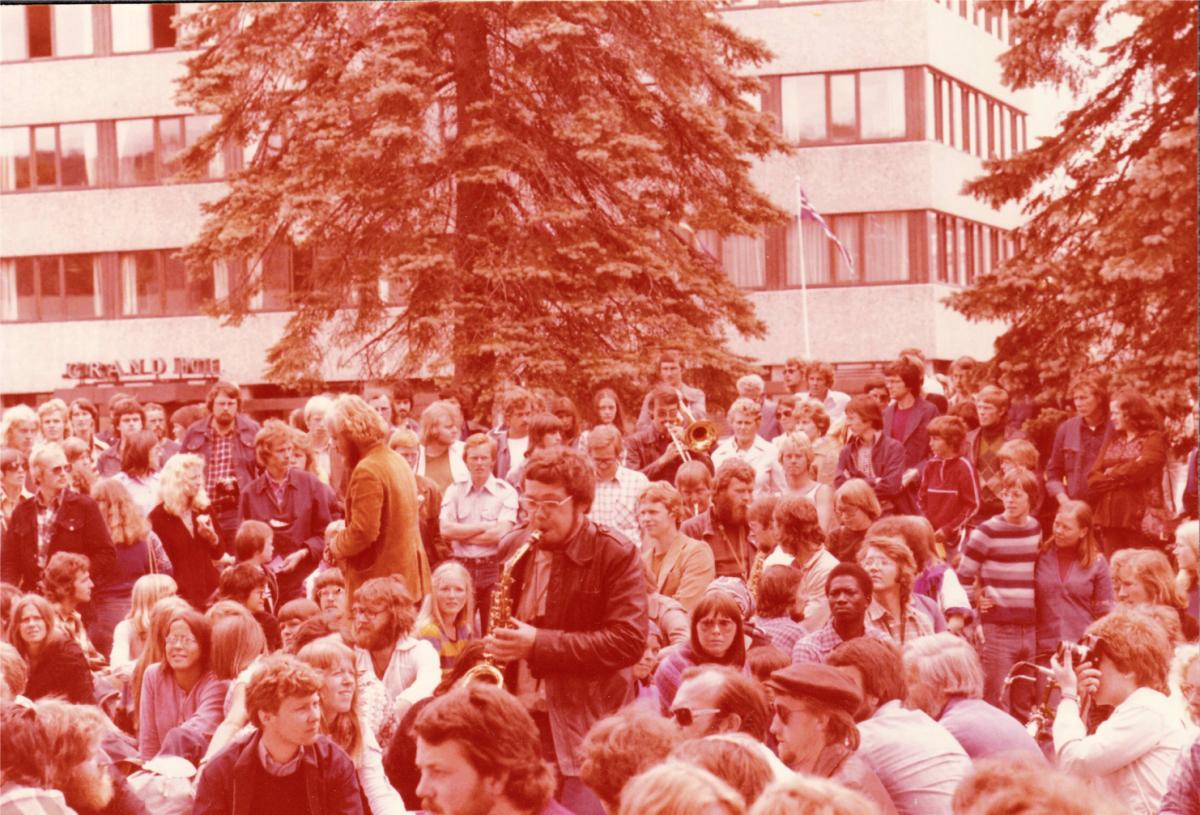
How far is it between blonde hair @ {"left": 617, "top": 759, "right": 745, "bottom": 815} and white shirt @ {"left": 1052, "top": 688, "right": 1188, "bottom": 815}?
307 cm

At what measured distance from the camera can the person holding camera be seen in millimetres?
6973

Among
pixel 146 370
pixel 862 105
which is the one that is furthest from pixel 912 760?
pixel 146 370

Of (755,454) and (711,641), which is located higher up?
(755,454)

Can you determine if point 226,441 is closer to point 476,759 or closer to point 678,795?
point 476,759

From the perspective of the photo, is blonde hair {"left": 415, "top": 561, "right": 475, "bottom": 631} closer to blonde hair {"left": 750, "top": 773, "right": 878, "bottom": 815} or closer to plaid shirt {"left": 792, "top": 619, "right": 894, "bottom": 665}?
plaid shirt {"left": 792, "top": 619, "right": 894, "bottom": 665}

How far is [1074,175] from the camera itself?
17469 millimetres

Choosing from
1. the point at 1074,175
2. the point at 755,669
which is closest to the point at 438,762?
the point at 755,669

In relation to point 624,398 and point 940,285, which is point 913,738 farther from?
point 940,285

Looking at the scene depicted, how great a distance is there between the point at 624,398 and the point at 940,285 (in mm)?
14790

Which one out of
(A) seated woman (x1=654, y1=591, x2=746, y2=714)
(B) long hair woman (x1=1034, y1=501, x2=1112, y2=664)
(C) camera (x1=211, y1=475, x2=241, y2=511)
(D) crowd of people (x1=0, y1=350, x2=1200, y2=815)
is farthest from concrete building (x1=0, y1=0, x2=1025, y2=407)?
(A) seated woman (x1=654, y1=591, x2=746, y2=714)

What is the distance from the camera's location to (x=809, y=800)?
387 centimetres

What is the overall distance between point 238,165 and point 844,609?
3048 cm

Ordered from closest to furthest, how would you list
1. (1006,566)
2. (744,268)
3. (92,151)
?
(1006,566)
(744,268)
(92,151)

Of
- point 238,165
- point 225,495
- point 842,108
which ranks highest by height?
point 842,108
